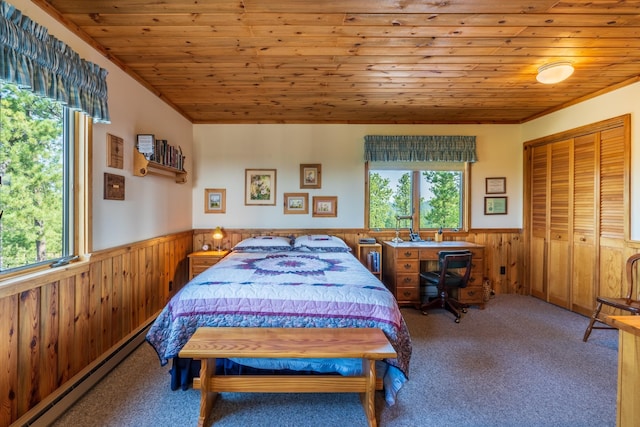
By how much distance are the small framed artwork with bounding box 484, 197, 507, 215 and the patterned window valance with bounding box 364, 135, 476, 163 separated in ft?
2.14

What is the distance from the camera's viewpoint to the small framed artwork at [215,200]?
4031mm

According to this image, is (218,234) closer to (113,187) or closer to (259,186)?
(259,186)

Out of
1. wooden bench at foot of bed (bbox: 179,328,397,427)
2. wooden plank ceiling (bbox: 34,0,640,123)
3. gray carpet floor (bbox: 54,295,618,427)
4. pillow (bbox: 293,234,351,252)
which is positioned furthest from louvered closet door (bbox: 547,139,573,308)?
wooden bench at foot of bed (bbox: 179,328,397,427)

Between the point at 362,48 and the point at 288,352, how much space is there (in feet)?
7.34

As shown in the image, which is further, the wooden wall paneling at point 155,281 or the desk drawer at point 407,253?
the desk drawer at point 407,253

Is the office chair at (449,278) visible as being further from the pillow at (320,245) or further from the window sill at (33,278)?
the window sill at (33,278)

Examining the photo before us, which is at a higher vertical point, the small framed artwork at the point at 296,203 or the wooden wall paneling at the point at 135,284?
the small framed artwork at the point at 296,203

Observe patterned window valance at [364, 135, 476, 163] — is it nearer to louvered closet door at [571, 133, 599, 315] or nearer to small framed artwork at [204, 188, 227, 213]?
louvered closet door at [571, 133, 599, 315]

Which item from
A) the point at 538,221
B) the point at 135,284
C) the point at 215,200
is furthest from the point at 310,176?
the point at 538,221

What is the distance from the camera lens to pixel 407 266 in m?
3.49

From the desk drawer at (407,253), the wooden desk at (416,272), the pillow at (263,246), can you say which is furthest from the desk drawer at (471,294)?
the pillow at (263,246)

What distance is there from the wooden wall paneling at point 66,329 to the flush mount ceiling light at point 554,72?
4028 mm

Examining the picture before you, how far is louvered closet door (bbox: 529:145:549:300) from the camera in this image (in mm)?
3770

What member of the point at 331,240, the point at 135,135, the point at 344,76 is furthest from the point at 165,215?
the point at 344,76
